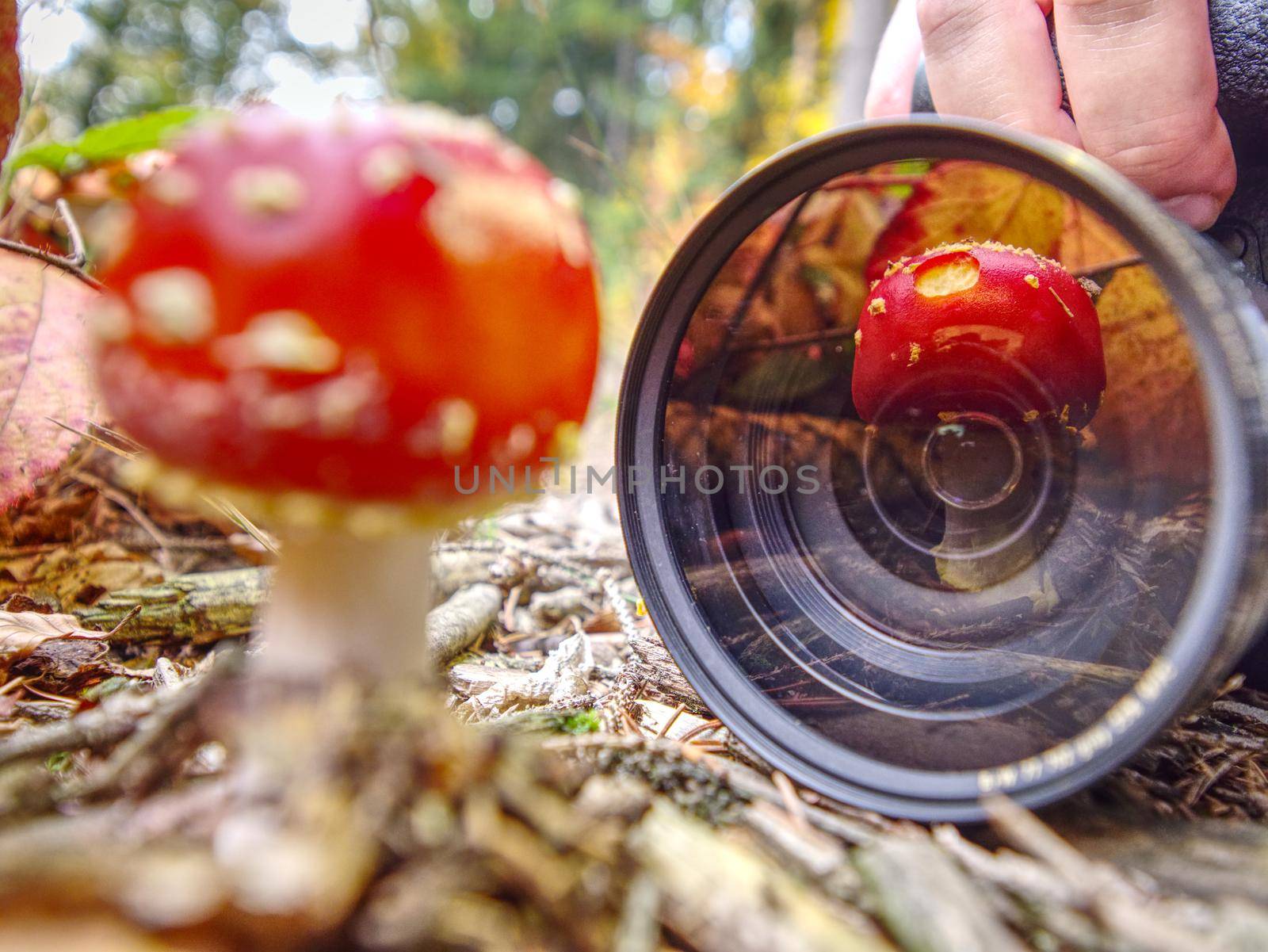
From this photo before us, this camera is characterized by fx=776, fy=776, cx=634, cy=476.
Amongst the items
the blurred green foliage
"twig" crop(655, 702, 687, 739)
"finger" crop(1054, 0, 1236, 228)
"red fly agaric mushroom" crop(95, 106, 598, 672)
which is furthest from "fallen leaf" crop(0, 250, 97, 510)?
the blurred green foliage

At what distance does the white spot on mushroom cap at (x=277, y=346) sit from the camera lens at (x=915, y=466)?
1.58ft

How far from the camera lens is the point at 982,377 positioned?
1.01 m

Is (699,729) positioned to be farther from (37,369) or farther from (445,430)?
(37,369)

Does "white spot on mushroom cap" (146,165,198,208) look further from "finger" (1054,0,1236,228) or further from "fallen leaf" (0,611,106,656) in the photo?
"finger" (1054,0,1236,228)

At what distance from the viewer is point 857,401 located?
1.11 metres

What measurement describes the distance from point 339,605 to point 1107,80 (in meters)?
1.05

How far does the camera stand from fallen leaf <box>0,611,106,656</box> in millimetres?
969

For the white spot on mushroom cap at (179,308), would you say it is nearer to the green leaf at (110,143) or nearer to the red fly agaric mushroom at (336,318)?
the red fly agaric mushroom at (336,318)

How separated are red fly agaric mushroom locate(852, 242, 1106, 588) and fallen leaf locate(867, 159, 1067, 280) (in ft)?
0.23

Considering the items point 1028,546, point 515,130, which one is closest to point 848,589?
point 1028,546

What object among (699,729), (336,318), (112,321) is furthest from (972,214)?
(112,321)

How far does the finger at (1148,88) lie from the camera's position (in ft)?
2.99

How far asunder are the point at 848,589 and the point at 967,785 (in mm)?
367

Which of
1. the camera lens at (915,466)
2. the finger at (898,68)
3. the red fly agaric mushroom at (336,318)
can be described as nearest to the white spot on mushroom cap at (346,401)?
the red fly agaric mushroom at (336,318)
